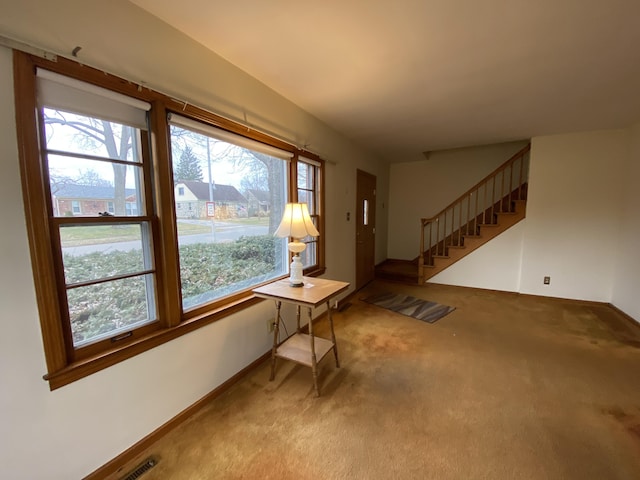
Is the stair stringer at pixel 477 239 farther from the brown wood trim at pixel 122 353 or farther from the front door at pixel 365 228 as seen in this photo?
the brown wood trim at pixel 122 353

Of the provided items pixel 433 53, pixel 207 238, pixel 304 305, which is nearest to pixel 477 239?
pixel 433 53

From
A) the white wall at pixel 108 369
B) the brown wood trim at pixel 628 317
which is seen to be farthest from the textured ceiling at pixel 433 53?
the brown wood trim at pixel 628 317

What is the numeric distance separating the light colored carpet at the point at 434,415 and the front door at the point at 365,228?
1.78 metres

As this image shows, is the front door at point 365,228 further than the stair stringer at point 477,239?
Yes

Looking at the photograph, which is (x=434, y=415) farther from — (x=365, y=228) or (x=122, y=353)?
(x=365, y=228)

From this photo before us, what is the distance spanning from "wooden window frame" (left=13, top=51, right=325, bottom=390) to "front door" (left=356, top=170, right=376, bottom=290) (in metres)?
2.66

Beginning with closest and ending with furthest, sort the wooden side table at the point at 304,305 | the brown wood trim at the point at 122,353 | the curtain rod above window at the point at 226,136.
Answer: the brown wood trim at the point at 122,353 → the curtain rod above window at the point at 226,136 → the wooden side table at the point at 304,305

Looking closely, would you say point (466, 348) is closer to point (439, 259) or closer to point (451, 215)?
point (439, 259)

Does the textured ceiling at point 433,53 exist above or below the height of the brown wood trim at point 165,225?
above

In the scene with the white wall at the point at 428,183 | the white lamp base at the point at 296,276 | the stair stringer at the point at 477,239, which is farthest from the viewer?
the white wall at the point at 428,183

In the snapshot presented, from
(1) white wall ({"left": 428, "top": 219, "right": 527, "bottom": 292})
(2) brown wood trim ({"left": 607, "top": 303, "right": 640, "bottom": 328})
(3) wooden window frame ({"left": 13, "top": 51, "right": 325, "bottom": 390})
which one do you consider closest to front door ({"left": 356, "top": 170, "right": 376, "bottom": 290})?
(1) white wall ({"left": 428, "top": 219, "right": 527, "bottom": 292})

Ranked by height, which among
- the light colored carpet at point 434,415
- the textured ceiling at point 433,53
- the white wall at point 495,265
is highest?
the textured ceiling at point 433,53

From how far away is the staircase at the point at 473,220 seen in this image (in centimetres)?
426

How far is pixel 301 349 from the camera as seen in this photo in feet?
7.09
